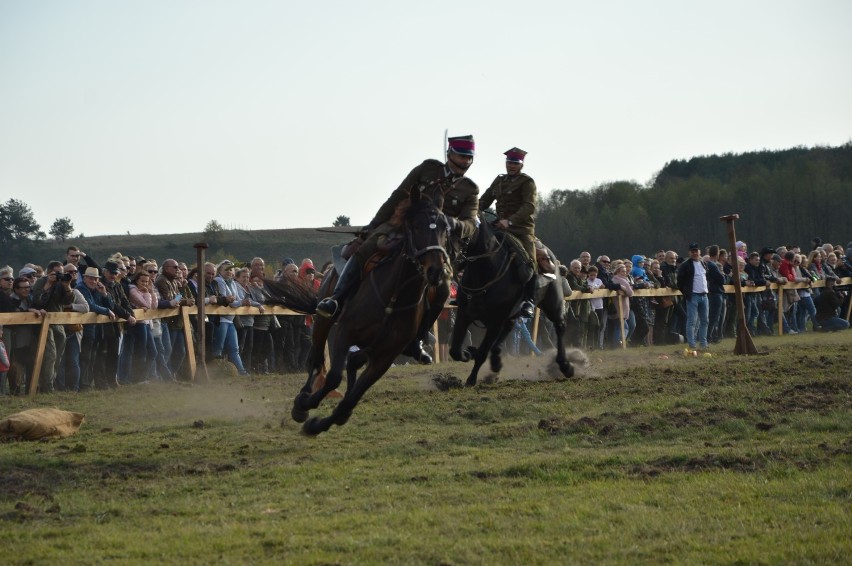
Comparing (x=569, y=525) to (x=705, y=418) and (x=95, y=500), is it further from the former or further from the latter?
(x=705, y=418)

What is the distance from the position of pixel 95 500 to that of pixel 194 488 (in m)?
0.79

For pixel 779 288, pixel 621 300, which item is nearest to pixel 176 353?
pixel 621 300

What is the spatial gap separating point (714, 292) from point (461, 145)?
1561 cm

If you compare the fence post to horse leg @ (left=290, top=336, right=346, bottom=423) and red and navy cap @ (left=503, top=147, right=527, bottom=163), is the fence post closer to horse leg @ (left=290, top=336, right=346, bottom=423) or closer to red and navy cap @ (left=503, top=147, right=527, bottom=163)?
horse leg @ (left=290, top=336, right=346, bottom=423)

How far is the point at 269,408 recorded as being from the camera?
13.8 meters

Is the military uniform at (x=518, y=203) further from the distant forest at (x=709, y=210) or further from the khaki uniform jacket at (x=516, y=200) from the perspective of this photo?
the distant forest at (x=709, y=210)

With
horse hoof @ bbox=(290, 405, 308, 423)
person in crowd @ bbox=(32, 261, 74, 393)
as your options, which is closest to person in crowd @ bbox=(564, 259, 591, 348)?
person in crowd @ bbox=(32, 261, 74, 393)

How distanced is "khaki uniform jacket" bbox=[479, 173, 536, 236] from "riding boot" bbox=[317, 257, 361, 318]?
14.4 feet

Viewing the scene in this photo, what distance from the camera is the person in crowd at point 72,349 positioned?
16406 millimetres

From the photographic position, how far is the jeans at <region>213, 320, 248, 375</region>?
62.5 ft

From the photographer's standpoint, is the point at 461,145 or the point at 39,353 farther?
the point at 39,353

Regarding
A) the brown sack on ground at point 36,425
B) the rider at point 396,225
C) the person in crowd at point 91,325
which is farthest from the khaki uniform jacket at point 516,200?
the brown sack on ground at point 36,425

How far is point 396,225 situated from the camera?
10.9 metres

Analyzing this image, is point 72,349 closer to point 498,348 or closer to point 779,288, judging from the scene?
point 498,348
